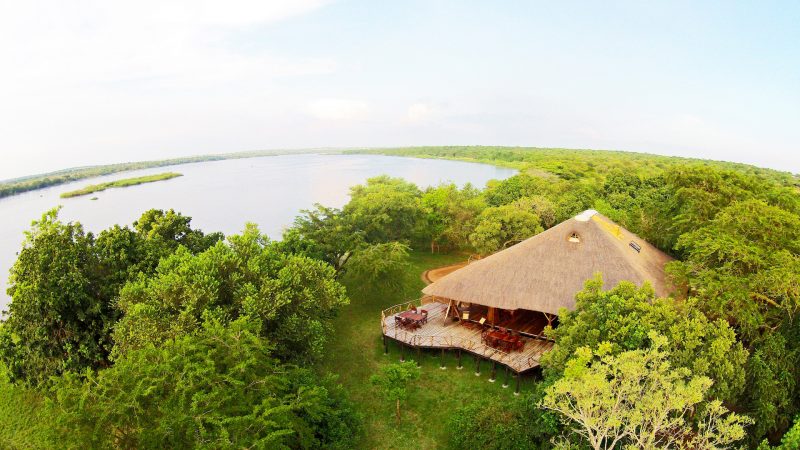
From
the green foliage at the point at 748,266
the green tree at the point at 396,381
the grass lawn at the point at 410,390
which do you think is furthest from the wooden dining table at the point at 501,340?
the green foliage at the point at 748,266

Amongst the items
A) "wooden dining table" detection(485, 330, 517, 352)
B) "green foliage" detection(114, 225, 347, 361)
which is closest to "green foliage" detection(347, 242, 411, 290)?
"green foliage" detection(114, 225, 347, 361)

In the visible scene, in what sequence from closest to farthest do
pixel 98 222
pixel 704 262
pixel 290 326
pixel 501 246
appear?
pixel 290 326, pixel 704 262, pixel 501 246, pixel 98 222

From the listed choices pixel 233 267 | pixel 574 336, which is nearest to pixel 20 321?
pixel 233 267

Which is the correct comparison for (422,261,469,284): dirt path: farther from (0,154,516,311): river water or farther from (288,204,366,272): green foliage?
(0,154,516,311): river water

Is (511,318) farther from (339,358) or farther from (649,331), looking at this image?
(649,331)

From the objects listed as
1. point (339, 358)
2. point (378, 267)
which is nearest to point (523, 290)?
point (378, 267)

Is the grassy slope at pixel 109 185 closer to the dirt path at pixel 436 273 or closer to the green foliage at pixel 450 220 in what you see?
the green foliage at pixel 450 220

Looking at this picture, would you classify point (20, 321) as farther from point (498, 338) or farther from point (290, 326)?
point (498, 338)
